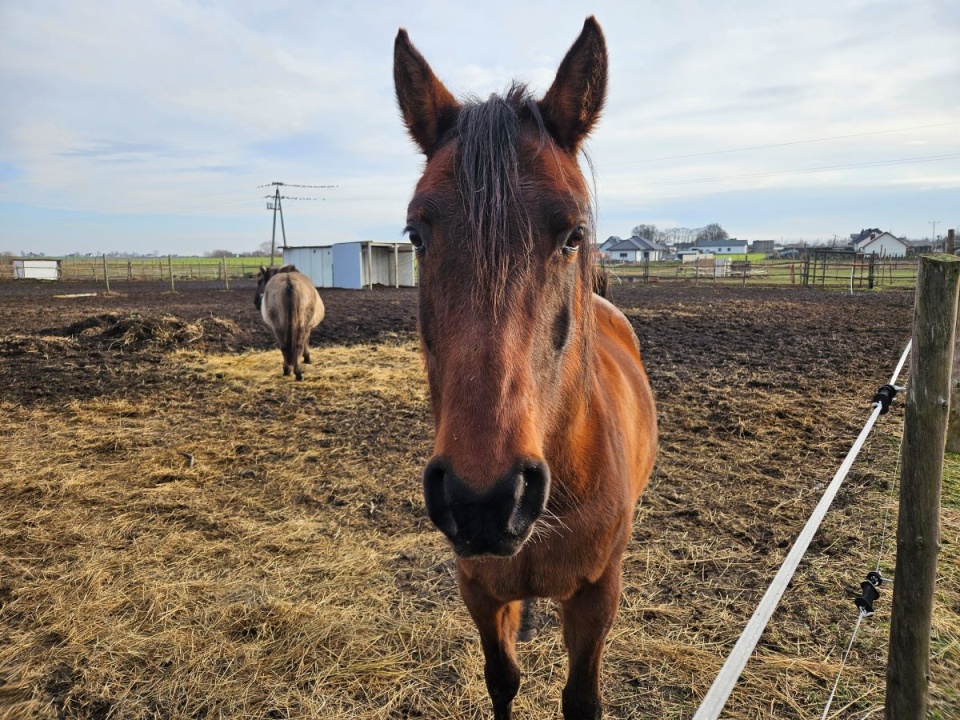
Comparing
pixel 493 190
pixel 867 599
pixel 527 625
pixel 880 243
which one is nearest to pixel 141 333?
pixel 527 625

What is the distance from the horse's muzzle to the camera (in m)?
1.21

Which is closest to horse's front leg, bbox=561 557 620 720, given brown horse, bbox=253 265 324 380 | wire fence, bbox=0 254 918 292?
brown horse, bbox=253 265 324 380

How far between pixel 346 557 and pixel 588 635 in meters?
2.37

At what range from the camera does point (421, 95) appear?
1.89 m

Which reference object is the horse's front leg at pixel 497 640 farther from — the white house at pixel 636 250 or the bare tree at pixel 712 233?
the bare tree at pixel 712 233

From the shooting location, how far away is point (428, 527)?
14.4ft

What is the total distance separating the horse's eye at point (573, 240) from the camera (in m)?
1.64

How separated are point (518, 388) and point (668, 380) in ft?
25.5

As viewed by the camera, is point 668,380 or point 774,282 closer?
point 668,380

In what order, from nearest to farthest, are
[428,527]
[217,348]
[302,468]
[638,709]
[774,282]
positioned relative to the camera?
1. [638,709]
2. [428,527]
3. [302,468]
4. [217,348]
5. [774,282]

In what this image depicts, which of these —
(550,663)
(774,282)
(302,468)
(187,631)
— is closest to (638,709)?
(550,663)

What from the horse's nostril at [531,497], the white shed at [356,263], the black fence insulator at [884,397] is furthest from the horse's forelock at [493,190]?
the white shed at [356,263]

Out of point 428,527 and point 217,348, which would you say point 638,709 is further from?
point 217,348

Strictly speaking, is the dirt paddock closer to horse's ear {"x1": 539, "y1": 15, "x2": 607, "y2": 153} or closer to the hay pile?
horse's ear {"x1": 539, "y1": 15, "x2": 607, "y2": 153}
